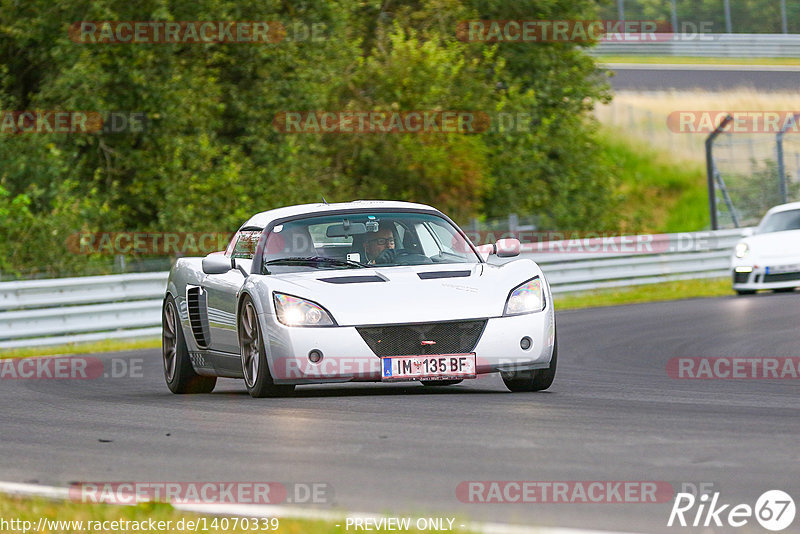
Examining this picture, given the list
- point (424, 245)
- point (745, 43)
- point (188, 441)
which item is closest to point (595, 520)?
point (188, 441)

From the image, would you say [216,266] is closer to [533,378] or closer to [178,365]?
[178,365]

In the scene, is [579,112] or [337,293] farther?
[579,112]

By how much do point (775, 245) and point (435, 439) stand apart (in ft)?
53.6

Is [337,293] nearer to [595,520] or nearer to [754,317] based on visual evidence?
[595,520]

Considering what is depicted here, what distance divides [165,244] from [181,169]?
A: 1.40m

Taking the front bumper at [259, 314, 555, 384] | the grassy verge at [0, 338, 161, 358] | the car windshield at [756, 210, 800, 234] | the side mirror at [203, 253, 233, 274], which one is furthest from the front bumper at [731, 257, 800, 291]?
the side mirror at [203, 253, 233, 274]

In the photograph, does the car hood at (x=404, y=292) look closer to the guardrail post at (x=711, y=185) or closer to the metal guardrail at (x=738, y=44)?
the guardrail post at (x=711, y=185)

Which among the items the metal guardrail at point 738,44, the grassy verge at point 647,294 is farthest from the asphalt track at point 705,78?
the grassy verge at point 647,294

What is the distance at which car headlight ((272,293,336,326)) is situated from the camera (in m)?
9.65

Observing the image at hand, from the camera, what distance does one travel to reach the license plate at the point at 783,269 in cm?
2281

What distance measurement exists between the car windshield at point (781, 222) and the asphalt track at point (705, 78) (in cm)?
2494

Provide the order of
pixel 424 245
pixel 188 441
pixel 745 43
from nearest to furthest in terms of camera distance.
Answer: pixel 188 441 < pixel 424 245 < pixel 745 43

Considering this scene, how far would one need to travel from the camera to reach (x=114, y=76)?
25.8 m

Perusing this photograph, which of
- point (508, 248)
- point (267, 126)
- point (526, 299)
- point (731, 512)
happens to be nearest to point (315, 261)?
point (508, 248)
